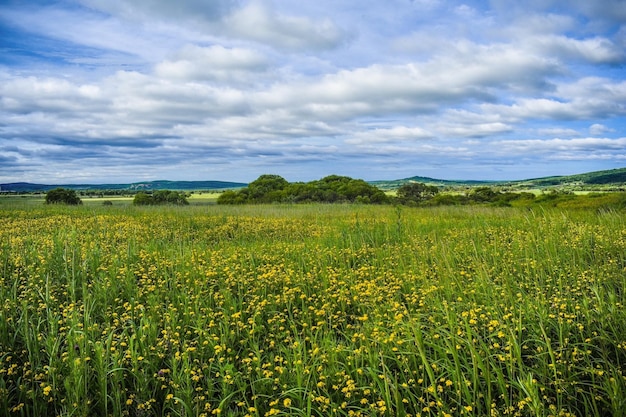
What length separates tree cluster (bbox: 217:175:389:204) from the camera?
122ft

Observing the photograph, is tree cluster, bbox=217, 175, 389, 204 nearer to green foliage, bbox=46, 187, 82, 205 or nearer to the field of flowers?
Answer: green foliage, bbox=46, 187, 82, 205

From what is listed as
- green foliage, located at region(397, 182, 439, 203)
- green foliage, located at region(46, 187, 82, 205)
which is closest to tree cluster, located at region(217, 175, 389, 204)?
green foliage, located at region(397, 182, 439, 203)

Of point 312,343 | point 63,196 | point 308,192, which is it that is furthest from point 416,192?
point 312,343

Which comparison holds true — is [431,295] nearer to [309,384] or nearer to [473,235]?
[309,384]

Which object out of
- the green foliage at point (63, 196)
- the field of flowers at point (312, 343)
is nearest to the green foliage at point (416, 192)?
the green foliage at point (63, 196)

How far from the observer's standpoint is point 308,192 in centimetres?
3925

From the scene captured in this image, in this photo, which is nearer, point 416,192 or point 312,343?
point 312,343

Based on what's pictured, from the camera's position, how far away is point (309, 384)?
3.47 meters

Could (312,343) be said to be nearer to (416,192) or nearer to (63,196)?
(63,196)

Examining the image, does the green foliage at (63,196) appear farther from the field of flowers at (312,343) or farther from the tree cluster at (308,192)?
the field of flowers at (312,343)

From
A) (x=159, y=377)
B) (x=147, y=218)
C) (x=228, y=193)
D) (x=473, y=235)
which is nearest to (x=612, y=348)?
(x=159, y=377)

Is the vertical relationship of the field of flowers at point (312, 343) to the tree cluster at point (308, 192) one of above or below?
below

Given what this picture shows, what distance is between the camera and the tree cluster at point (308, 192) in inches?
1463

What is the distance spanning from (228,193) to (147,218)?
28074 millimetres
